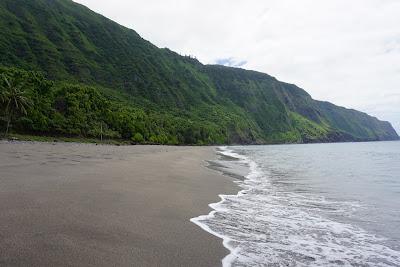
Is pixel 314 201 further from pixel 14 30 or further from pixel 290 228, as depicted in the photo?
pixel 14 30

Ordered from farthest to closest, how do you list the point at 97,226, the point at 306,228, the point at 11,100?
the point at 11,100, the point at 306,228, the point at 97,226

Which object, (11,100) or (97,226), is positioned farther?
(11,100)

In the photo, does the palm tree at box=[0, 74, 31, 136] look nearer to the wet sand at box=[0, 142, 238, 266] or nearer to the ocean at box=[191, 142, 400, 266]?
the wet sand at box=[0, 142, 238, 266]

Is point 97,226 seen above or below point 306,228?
above

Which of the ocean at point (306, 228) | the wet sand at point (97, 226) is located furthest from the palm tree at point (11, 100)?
the ocean at point (306, 228)

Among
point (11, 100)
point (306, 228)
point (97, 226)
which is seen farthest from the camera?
point (11, 100)

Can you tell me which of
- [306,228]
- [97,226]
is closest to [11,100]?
[97,226]

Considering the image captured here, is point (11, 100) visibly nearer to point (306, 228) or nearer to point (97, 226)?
point (97, 226)

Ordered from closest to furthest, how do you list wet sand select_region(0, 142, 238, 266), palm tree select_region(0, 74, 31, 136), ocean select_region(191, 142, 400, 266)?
wet sand select_region(0, 142, 238, 266)
ocean select_region(191, 142, 400, 266)
palm tree select_region(0, 74, 31, 136)

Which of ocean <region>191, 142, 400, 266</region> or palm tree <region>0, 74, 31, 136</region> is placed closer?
ocean <region>191, 142, 400, 266</region>

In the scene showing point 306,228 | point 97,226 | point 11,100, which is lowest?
point 306,228

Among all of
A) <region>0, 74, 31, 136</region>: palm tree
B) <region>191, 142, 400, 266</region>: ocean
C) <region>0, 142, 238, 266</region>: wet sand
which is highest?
<region>0, 74, 31, 136</region>: palm tree

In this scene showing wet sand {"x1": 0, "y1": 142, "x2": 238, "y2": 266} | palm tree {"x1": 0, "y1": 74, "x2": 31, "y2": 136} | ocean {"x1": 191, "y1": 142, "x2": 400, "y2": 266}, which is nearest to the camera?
wet sand {"x1": 0, "y1": 142, "x2": 238, "y2": 266}

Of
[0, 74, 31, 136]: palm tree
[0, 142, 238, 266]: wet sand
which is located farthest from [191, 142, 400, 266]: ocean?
[0, 74, 31, 136]: palm tree
